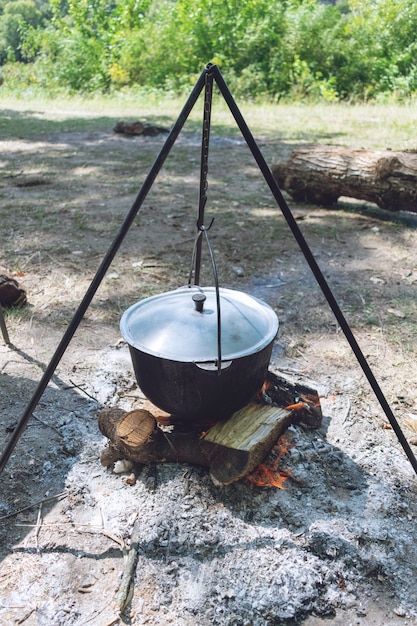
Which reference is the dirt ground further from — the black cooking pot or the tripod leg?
the black cooking pot

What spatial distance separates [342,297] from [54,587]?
106 inches

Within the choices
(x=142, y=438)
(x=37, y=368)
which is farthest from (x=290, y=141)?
(x=142, y=438)

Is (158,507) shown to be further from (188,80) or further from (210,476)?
(188,80)

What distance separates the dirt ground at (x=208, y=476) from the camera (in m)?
1.74

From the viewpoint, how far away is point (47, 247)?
4520mm

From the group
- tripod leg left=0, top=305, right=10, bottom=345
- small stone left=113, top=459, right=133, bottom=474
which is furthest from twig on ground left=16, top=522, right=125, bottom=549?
tripod leg left=0, top=305, right=10, bottom=345

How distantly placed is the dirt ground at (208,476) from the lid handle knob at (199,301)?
25.8 inches

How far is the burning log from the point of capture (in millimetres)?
2037

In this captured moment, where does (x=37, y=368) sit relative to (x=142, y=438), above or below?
below

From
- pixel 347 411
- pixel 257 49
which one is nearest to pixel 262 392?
pixel 347 411

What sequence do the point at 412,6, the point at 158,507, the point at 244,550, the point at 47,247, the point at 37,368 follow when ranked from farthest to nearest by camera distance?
the point at 412,6 → the point at 47,247 → the point at 37,368 → the point at 158,507 → the point at 244,550

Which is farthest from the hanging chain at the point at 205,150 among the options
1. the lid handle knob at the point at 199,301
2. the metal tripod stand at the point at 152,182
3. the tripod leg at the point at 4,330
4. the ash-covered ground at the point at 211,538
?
the tripod leg at the point at 4,330

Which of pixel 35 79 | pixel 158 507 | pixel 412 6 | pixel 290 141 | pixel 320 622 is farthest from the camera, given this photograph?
pixel 35 79

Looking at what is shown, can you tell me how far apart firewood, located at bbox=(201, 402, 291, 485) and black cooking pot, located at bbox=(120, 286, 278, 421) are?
0.10 metres
